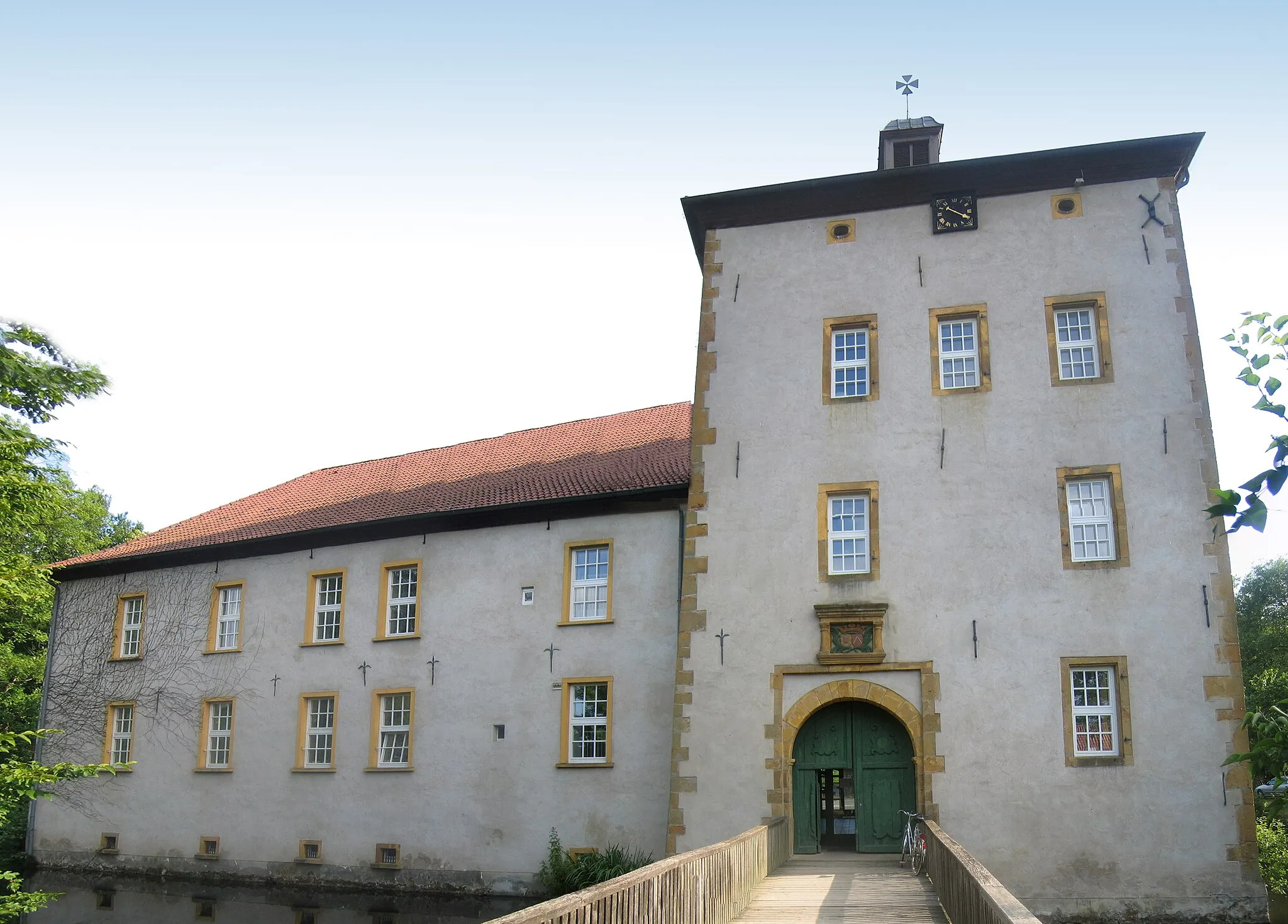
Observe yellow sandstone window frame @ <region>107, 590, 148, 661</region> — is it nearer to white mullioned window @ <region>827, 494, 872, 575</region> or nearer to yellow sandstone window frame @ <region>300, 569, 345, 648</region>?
yellow sandstone window frame @ <region>300, 569, 345, 648</region>

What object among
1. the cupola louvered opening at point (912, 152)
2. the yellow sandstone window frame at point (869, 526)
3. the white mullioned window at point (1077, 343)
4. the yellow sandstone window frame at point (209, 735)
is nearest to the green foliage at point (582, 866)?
the yellow sandstone window frame at point (869, 526)

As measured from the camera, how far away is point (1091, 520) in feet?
62.1

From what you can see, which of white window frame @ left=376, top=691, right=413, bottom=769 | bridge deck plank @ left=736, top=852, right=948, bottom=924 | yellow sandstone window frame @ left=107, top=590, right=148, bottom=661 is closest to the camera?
bridge deck plank @ left=736, top=852, right=948, bottom=924

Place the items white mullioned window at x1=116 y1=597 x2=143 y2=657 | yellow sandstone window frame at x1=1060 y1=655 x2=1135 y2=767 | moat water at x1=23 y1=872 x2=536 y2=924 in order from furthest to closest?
white mullioned window at x1=116 y1=597 x2=143 y2=657, moat water at x1=23 y1=872 x2=536 y2=924, yellow sandstone window frame at x1=1060 y1=655 x2=1135 y2=767

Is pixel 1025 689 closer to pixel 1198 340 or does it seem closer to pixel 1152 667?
pixel 1152 667

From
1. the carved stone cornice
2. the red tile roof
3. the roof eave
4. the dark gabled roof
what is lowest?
the carved stone cornice

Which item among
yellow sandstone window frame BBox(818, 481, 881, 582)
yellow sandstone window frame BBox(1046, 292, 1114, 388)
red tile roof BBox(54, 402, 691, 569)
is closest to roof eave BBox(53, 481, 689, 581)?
red tile roof BBox(54, 402, 691, 569)

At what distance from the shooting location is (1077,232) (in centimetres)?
2023

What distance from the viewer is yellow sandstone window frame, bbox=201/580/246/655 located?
2681cm

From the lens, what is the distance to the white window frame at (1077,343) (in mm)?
19719

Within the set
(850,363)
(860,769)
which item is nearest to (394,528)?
(850,363)

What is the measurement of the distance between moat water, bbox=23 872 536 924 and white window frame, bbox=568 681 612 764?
2735mm

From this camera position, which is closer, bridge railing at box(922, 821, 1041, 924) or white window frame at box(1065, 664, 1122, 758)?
bridge railing at box(922, 821, 1041, 924)

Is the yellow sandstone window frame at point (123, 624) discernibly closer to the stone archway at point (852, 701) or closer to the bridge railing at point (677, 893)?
the stone archway at point (852, 701)
